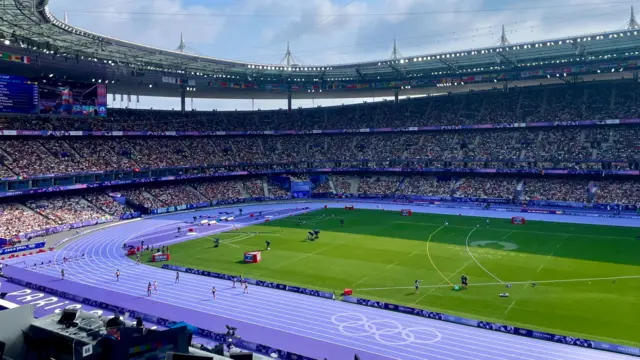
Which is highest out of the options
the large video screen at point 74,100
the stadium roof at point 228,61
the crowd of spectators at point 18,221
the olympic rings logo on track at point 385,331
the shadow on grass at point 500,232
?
the stadium roof at point 228,61

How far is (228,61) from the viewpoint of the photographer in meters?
67.1

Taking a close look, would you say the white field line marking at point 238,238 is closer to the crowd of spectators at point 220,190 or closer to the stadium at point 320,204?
the stadium at point 320,204

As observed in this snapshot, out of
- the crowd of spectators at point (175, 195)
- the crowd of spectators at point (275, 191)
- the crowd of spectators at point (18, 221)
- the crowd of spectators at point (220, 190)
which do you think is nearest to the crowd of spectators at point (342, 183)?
the crowd of spectators at point (275, 191)

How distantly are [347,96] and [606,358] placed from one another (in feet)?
263

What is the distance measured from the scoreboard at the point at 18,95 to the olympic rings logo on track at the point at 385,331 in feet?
171

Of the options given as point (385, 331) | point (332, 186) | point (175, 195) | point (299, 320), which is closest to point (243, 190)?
point (175, 195)

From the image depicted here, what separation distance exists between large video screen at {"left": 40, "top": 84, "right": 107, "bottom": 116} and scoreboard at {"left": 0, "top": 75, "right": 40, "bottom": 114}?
1389 mm

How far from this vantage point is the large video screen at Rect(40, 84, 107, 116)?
60.8 m

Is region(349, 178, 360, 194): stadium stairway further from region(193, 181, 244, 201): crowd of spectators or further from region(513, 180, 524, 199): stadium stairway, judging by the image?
region(513, 180, 524, 199): stadium stairway

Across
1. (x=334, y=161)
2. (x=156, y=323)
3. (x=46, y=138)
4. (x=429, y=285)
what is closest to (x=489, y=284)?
(x=429, y=285)

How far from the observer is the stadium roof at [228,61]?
45062mm

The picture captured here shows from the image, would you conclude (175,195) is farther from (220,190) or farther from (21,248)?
(21,248)

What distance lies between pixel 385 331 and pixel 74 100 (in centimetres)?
5743

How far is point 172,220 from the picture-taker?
200ft
